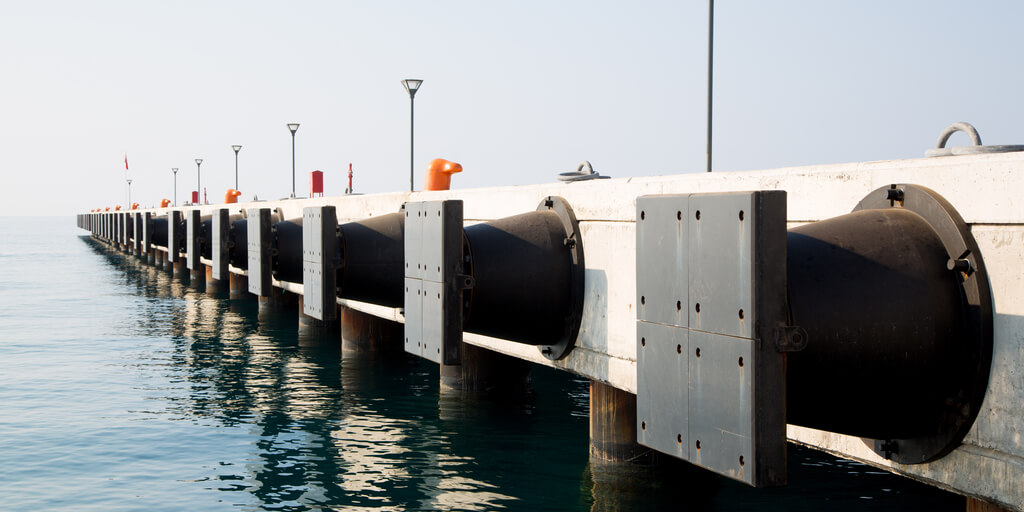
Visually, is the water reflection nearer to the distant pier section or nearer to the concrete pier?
the concrete pier

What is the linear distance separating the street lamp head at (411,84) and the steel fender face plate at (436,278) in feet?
54.2

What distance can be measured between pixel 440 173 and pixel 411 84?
12.4m

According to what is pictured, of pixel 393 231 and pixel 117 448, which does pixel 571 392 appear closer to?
pixel 393 231

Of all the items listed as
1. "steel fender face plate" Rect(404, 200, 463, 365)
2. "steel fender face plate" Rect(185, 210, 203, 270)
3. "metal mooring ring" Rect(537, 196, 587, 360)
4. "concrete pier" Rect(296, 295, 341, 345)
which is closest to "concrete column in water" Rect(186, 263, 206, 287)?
"steel fender face plate" Rect(185, 210, 203, 270)

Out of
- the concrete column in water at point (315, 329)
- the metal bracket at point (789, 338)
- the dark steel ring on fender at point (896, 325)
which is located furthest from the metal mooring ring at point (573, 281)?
the concrete column in water at point (315, 329)

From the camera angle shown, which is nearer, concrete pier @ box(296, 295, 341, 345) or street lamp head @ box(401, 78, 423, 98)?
concrete pier @ box(296, 295, 341, 345)

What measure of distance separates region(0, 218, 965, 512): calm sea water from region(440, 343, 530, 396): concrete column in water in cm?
27

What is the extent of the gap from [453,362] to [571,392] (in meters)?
5.12

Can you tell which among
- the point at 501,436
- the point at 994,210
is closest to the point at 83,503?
the point at 501,436

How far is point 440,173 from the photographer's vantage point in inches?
571

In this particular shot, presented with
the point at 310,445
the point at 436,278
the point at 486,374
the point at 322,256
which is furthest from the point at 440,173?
the point at 436,278

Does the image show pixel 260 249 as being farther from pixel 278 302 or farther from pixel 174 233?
pixel 174 233

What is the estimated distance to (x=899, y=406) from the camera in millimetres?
5633

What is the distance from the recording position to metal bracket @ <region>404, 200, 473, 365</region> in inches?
367
